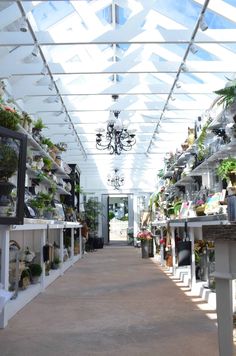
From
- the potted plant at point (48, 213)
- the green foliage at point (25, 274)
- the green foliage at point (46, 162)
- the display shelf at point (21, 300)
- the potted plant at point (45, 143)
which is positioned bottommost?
the display shelf at point (21, 300)

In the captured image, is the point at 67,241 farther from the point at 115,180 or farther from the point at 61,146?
the point at 115,180

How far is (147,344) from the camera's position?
115 inches

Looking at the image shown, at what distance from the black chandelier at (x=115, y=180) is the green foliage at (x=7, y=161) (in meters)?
14.9

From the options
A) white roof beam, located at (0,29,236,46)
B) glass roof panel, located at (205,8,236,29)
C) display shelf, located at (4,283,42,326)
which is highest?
glass roof panel, located at (205,8,236,29)

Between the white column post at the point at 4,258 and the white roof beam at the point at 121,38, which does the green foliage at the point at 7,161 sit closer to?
the white column post at the point at 4,258

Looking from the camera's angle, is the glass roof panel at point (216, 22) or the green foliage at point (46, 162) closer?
the glass roof panel at point (216, 22)

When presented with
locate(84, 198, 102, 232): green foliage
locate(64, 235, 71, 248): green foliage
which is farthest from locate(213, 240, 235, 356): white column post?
locate(84, 198, 102, 232): green foliage

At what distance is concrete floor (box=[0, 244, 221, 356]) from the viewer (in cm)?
282

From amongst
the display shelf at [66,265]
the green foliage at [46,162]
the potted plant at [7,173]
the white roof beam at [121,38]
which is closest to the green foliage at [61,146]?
the green foliage at [46,162]

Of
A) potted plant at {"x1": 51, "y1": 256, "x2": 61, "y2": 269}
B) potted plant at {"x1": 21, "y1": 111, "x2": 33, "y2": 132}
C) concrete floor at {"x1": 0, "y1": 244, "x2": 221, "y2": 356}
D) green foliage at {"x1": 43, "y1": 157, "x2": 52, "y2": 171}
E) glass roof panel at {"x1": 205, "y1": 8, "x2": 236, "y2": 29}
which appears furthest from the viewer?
green foliage at {"x1": 43, "y1": 157, "x2": 52, "y2": 171}

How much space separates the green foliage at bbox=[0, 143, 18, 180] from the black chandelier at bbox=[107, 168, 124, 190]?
14944 mm

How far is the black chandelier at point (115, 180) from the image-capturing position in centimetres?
1812

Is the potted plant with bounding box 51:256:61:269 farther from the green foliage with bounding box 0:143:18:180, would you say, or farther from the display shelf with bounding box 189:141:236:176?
the green foliage with bounding box 0:143:18:180

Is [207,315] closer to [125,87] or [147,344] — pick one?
[147,344]
